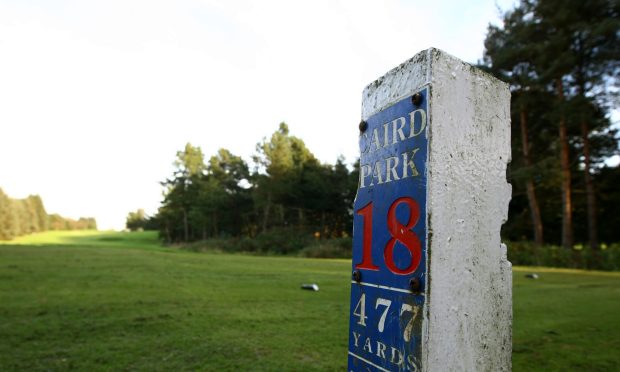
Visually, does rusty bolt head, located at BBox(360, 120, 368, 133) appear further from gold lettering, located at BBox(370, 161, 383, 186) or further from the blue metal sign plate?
gold lettering, located at BBox(370, 161, 383, 186)

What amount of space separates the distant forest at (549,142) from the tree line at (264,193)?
147mm

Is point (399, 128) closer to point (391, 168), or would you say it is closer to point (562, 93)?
point (391, 168)

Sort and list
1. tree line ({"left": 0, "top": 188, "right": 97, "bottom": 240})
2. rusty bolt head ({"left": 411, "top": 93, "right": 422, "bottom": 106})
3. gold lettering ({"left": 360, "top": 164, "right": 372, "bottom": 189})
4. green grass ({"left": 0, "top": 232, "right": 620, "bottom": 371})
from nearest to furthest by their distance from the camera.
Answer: rusty bolt head ({"left": 411, "top": 93, "right": 422, "bottom": 106})
gold lettering ({"left": 360, "top": 164, "right": 372, "bottom": 189})
green grass ({"left": 0, "top": 232, "right": 620, "bottom": 371})
tree line ({"left": 0, "top": 188, "right": 97, "bottom": 240})

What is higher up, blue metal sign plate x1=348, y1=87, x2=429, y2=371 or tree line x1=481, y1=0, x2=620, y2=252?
tree line x1=481, y1=0, x2=620, y2=252

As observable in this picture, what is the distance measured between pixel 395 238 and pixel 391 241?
3 cm

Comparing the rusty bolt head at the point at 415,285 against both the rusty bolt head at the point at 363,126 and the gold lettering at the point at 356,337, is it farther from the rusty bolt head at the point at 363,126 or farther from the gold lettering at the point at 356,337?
the rusty bolt head at the point at 363,126

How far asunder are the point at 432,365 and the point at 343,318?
4.83m

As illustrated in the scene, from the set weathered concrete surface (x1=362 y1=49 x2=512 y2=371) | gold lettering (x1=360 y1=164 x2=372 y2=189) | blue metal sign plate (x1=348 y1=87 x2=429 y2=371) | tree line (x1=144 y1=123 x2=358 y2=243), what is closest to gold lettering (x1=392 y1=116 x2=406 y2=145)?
blue metal sign plate (x1=348 y1=87 x2=429 y2=371)

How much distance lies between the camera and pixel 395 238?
4.74 ft

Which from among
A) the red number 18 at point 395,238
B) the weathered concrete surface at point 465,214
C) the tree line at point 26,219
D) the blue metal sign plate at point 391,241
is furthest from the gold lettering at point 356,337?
the tree line at point 26,219

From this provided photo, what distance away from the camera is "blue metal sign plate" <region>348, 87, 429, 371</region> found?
1.34 meters

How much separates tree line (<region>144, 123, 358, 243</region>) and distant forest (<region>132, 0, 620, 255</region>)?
0.15 meters

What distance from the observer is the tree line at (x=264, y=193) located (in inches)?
1484

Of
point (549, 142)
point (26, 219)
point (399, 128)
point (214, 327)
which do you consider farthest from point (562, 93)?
point (26, 219)
